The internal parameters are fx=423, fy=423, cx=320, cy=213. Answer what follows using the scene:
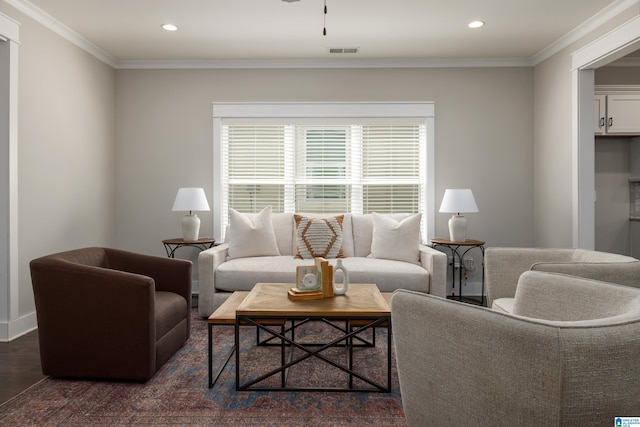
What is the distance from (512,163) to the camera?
4.86 meters

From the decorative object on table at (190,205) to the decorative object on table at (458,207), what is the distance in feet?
8.33

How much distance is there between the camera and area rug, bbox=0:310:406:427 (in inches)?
82.4

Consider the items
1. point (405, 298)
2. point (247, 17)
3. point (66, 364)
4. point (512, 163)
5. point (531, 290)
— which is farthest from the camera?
point (512, 163)

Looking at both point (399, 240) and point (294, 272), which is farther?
point (399, 240)

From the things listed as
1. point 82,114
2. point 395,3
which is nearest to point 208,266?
point 82,114

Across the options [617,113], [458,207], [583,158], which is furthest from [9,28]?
[617,113]

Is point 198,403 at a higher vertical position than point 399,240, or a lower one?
lower

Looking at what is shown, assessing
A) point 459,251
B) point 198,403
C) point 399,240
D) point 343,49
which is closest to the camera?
point 198,403

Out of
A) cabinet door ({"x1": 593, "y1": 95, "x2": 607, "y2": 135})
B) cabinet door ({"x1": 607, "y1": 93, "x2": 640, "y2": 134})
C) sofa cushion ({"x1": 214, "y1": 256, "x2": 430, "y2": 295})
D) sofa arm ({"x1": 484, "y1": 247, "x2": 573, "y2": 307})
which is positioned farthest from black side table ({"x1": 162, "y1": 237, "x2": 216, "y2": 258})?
cabinet door ({"x1": 607, "y1": 93, "x2": 640, "y2": 134})

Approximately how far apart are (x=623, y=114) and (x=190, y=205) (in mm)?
4616

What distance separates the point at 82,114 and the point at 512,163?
4.69 metres

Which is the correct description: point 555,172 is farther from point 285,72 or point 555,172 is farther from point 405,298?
point 405,298

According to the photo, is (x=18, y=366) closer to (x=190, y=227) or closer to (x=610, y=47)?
(x=190, y=227)

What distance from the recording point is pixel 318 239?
14.0 ft
